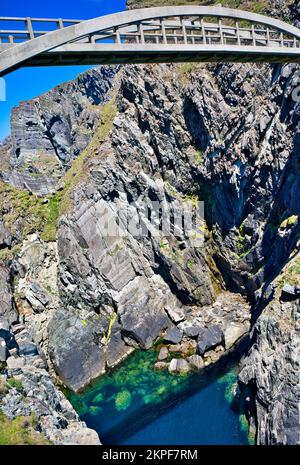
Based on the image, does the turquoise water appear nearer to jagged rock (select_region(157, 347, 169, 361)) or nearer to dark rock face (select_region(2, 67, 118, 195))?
jagged rock (select_region(157, 347, 169, 361))

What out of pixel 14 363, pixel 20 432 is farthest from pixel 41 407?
pixel 14 363

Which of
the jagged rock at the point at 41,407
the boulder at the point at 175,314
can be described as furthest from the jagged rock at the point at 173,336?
the jagged rock at the point at 41,407

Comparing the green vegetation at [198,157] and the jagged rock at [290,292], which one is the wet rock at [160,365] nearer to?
the jagged rock at [290,292]

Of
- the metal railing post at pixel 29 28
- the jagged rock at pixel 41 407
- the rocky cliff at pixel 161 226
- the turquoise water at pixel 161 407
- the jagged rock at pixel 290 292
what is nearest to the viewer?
the metal railing post at pixel 29 28

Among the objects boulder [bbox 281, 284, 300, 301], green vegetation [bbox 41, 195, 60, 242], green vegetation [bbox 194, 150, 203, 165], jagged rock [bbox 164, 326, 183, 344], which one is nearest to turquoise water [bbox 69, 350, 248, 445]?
jagged rock [bbox 164, 326, 183, 344]

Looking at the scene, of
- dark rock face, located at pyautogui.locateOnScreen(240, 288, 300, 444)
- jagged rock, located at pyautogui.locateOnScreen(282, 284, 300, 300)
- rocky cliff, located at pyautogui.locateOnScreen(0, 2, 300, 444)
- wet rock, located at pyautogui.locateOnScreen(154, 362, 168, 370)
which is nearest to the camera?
dark rock face, located at pyautogui.locateOnScreen(240, 288, 300, 444)

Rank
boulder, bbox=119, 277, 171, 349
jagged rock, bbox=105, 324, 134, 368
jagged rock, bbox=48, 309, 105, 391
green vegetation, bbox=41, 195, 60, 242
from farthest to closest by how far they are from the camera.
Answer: green vegetation, bbox=41, 195, 60, 242 < boulder, bbox=119, 277, 171, 349 < jagged rock, bbox=105, 324, 134, 368 < jagged rock, bbox=48, 309, 105, 391

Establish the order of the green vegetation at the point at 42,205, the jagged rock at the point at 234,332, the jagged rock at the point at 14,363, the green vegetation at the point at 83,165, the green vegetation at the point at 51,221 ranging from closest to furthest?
the jagged rock at the point at 14,363, the jagged rock at the point at 234,332, the green vegetation at the point at 51,221, the green vegetation at the point at 42,205, the green vegetation at the point at 83,165
